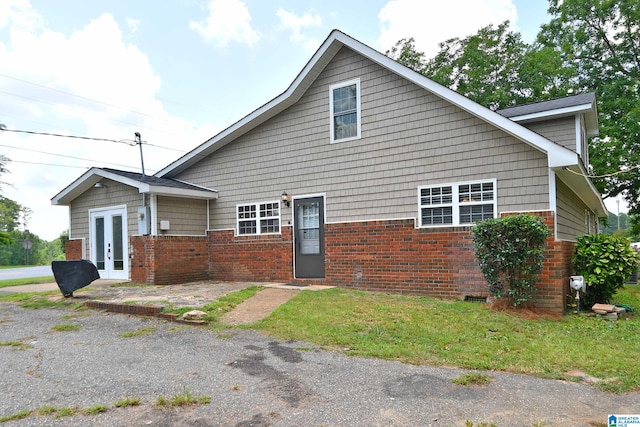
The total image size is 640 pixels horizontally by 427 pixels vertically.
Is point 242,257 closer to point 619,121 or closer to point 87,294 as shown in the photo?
point 87,294

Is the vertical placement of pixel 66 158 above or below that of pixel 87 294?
above

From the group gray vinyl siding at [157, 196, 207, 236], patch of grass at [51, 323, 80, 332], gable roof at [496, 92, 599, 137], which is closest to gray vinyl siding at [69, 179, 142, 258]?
gray vinyl siding at [157, 196, 207, 236]

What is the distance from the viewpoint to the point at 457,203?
8.98 metres

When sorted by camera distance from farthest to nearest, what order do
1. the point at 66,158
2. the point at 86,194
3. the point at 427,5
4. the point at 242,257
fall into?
the point at 66,158
the point at 427,5
the point at 86,194
the point at 242,257

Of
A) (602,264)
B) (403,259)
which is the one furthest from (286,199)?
(602,264)

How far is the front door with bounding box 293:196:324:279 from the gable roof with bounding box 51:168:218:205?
10.7 feet

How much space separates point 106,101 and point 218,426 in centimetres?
2323

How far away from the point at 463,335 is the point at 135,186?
936 centimetres

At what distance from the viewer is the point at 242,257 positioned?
1228 centimetres

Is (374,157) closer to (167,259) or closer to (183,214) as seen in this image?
(183,214)

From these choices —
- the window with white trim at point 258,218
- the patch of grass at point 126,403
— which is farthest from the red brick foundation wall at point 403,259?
the patch of grass at point 126,403

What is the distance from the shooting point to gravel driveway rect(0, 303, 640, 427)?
3.38 metres

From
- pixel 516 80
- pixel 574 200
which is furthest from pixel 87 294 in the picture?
pixel 516 80

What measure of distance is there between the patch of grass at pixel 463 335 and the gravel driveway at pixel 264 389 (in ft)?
1.22
